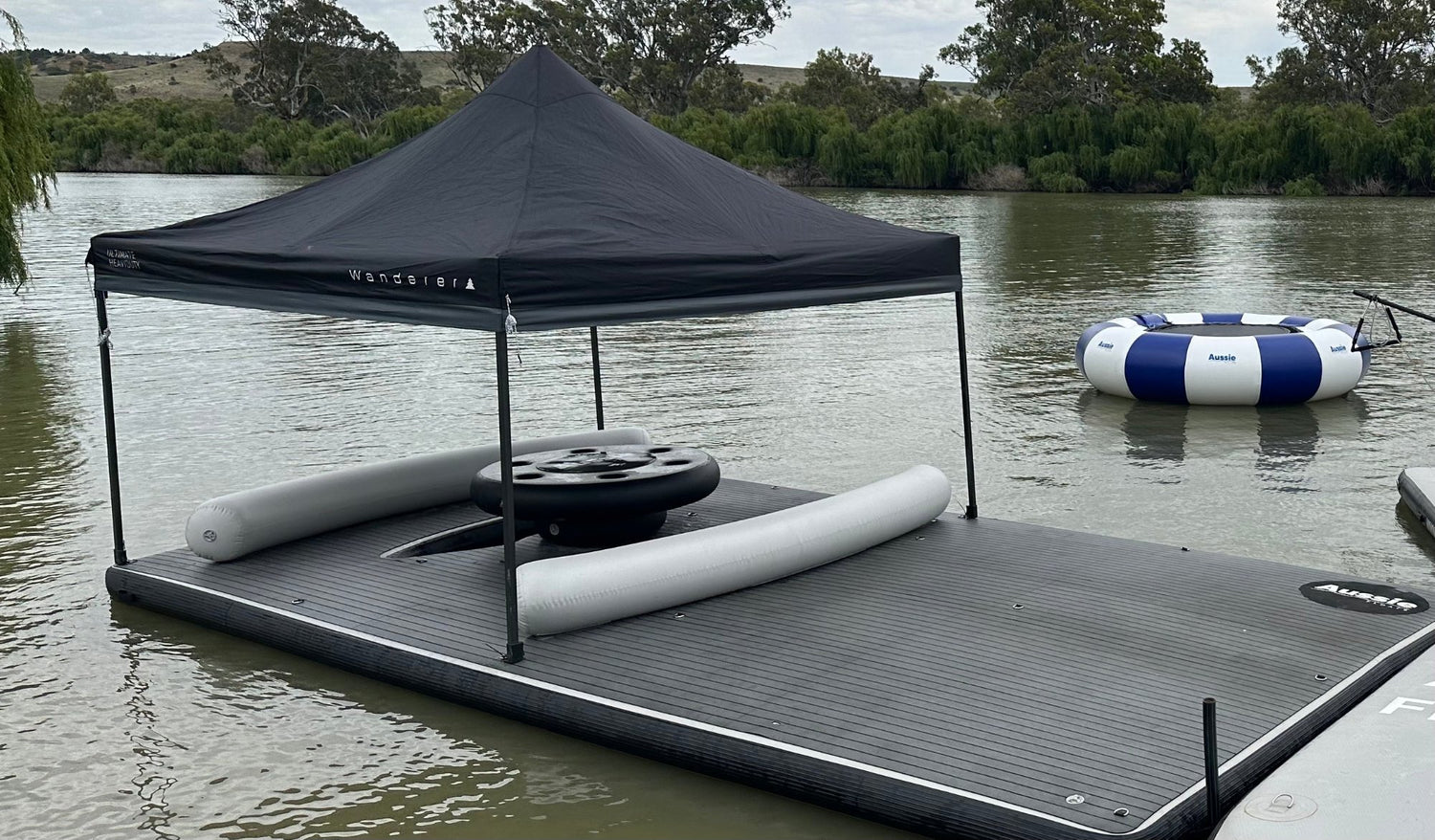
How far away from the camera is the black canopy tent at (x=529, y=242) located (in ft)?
19.1

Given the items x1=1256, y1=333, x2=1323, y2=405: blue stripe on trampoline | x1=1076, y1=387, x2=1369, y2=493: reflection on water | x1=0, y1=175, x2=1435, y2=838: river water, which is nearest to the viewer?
x1=0, y1=175, x2=1435, y2=838: river water

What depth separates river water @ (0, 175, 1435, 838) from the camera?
5.24 metres

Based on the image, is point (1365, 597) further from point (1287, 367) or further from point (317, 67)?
point (317, 67)

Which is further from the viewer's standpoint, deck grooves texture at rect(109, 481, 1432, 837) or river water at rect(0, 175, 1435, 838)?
river water at rect(0, 175, 1435, 838)

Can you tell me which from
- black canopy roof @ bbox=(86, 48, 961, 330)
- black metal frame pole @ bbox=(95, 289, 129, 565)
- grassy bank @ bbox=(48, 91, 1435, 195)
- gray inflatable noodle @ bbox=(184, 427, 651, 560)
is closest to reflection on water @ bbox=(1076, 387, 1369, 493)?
black canopy roof @ bbox=(86, 48, 961, 330)

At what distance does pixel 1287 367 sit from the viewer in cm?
1231

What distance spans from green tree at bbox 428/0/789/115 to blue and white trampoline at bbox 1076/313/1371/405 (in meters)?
73.2

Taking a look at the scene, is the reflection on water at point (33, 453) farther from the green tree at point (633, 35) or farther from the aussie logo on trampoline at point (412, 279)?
the green tree at point (633, 35)

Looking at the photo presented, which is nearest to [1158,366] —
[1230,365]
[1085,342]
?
[1230,365]

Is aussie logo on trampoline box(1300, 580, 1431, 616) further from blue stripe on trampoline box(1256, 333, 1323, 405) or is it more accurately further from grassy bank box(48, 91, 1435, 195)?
grassy bank box(48, 91, 1435, 195)

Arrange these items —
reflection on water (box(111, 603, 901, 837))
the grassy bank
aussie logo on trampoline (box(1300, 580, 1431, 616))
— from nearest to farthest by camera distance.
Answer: reflection on water (box(111, 603, 901, 837)) < aussie logo on trampoline (box(1300, 580, 1431, 616)) < the grassy bank

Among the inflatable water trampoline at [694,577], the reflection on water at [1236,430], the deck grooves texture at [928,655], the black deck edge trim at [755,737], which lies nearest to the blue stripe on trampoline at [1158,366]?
the reflection on water at [1236,430]

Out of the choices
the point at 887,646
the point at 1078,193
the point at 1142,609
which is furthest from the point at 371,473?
the point at 1078,193

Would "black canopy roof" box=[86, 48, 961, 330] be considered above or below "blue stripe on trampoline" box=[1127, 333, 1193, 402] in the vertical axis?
above
